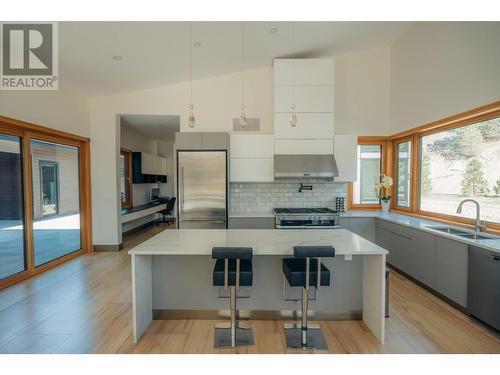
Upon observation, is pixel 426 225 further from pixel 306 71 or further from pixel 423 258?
pixel 306 71

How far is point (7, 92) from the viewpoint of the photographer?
10.2ft

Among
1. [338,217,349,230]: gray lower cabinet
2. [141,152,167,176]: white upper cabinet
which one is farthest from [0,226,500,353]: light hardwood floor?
[141,152,167,176]: white upper cabinet

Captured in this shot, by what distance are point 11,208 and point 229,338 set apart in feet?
11.3

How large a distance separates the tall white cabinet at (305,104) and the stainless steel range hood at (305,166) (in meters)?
0.13

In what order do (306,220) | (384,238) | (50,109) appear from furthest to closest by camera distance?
(306,220) → (384,238) → (50,109)

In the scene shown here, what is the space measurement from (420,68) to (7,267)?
6.61 metres

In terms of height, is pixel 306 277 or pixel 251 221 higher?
pixel 251 221

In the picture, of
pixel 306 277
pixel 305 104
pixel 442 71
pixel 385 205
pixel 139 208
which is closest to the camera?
pixel 306 277

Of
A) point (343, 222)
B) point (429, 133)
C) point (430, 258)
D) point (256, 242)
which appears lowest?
point (430, 258)

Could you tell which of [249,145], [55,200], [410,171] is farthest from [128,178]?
[410,171]

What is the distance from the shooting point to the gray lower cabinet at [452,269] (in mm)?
2578

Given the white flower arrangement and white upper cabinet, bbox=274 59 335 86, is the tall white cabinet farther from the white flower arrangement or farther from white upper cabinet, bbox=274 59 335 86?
the white flower arrangement

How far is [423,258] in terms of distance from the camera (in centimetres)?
316

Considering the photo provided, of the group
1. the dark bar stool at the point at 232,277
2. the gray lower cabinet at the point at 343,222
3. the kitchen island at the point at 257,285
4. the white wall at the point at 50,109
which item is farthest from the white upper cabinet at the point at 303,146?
the white wall at the point at 50,109
